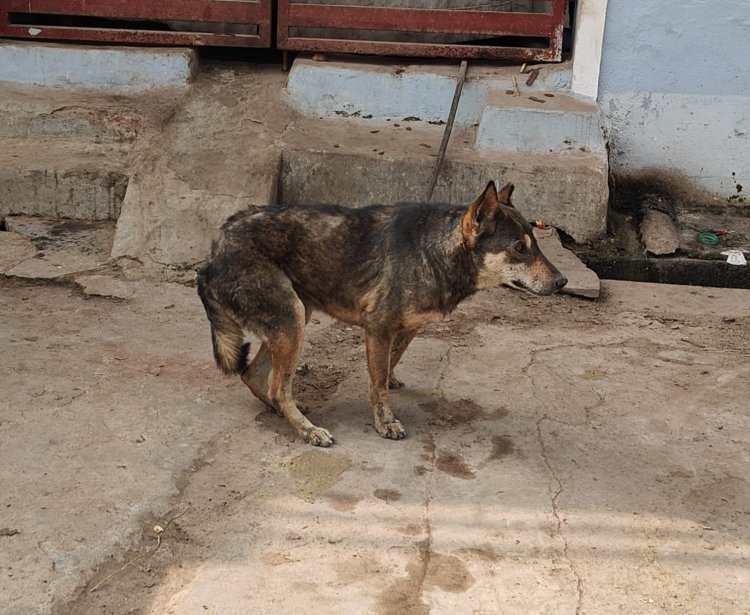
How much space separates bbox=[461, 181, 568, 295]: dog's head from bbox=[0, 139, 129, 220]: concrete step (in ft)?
13.1

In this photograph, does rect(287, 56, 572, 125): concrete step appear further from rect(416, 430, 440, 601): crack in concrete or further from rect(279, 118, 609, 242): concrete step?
rect(416, 430, 440, 601): crack in concrete

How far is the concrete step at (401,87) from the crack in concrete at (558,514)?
396 centimetres

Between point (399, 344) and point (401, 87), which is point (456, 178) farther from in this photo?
point (399, 344)

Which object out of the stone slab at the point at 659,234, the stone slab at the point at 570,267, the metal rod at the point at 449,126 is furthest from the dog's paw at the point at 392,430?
the stone slab at the point at 659,234

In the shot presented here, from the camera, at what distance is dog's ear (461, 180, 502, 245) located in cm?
510

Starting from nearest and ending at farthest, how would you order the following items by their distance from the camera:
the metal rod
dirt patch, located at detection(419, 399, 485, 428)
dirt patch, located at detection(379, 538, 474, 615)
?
dirt patch, located at detection(379, 538, 474, 615) → dirt patch, located at detection(419, 399, 485, 428) → the metal rod

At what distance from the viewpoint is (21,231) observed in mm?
8008

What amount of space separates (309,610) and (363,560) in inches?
16.2

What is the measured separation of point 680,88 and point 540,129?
4.53 feet

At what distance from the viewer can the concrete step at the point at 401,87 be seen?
875 centimetres

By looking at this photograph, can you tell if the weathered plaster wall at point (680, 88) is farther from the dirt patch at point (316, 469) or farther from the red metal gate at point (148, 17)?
the dirt patch at point (316, 469)

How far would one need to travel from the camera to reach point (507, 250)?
205 inches

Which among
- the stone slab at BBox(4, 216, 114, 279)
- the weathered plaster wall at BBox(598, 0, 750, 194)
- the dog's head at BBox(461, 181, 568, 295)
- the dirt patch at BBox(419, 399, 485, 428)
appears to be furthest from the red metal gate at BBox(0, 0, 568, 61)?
the dirt patch at BBox(419, 399, 485, 428)

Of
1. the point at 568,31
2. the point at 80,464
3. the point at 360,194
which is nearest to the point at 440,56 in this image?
the point at 568,31
